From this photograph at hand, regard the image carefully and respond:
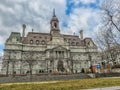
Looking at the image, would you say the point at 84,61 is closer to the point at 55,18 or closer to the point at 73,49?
the point at 73,49

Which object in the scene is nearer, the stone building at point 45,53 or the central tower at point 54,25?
the stone building at point 45,53

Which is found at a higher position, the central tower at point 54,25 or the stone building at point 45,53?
the central tower at point 54,25

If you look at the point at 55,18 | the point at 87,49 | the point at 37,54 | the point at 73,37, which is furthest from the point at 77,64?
the point at 55,18

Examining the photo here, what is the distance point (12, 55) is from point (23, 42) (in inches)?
321

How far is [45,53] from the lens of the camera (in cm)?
6359

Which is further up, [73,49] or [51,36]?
[51,36]

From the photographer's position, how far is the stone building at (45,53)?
5888 cm

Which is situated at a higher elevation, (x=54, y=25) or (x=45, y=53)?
(x=54, y=25)

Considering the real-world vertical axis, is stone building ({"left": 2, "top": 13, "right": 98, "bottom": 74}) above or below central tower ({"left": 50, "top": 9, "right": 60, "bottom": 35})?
below

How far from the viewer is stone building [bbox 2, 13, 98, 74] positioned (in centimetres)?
5888

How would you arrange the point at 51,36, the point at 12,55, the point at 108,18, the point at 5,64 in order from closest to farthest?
1. the point at 108,18
2. the point at 5,64
3. the point at 12,55
4. the point at 51,36

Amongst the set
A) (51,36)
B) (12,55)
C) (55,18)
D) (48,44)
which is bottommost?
(12,55)

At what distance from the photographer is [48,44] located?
6350 centimetres

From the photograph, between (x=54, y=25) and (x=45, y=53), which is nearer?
(x=45, y=53)
